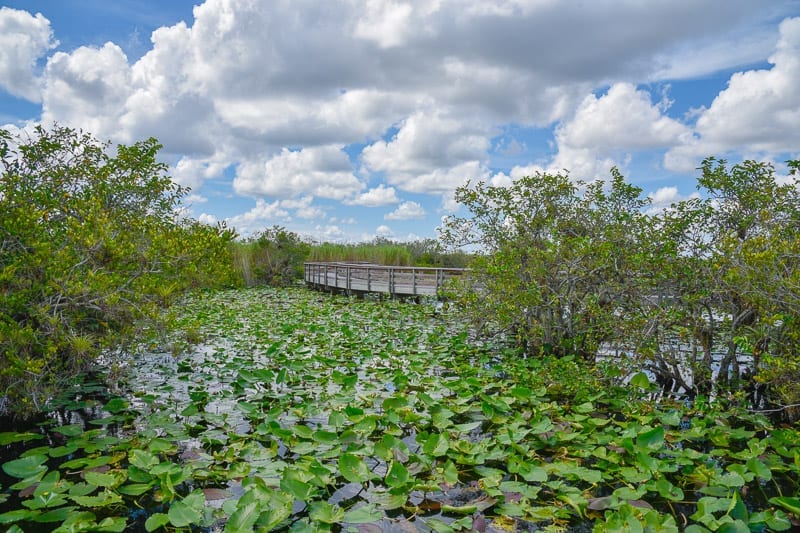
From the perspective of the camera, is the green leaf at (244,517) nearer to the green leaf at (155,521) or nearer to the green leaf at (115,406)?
the green leaf at (155,521)

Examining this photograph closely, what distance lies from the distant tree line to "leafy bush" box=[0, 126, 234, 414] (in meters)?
3.66

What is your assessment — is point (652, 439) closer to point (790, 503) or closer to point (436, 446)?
point (790, 503)

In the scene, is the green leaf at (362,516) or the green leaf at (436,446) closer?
the green leaf at (362,516)

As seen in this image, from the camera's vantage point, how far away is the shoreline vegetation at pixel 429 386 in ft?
9.20

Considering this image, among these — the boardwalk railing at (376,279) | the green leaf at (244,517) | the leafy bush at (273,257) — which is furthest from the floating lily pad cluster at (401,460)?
the leafy bush at (273,257)

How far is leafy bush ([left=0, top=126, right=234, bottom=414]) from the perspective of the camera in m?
3.92

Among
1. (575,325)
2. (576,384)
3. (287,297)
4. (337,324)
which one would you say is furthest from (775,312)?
(287,297)

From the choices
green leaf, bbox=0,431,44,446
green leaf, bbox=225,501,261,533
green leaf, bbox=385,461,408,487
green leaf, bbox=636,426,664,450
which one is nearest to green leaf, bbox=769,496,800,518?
green leaf, bbox=636,426,664,450

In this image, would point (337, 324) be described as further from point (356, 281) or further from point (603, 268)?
point (356, 281)

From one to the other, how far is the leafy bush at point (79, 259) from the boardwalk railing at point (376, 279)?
7.22 metres

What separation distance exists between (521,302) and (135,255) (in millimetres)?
4256

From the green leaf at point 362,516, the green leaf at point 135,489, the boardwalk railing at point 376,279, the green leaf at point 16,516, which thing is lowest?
the green leaf at point 16,516

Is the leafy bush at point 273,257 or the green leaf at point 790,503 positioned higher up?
→ the leafy bush at point 273,257

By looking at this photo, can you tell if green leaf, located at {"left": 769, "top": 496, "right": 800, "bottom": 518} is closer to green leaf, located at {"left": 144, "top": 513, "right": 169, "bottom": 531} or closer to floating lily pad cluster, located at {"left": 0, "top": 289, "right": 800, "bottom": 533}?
floating lily pad cluster, located at {"left": 0, "top": 289, "right": 800, "bottom": 533}
